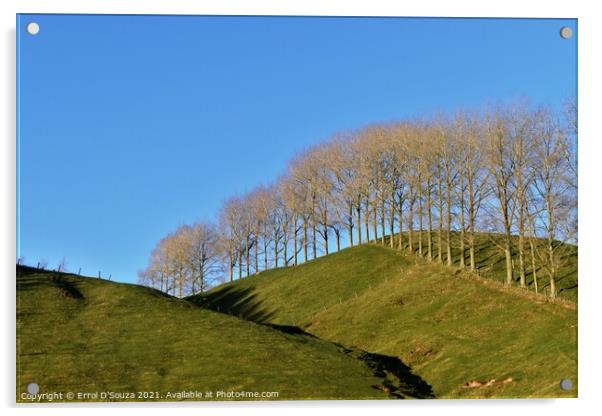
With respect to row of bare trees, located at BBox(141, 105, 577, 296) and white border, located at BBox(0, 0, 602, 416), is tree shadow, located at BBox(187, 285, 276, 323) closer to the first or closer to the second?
row of bare trees, located at BBox(141, 105, 577, 296)

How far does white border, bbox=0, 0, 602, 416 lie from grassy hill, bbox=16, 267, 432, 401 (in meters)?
1.53

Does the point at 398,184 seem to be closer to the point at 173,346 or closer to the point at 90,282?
the point at 90,282

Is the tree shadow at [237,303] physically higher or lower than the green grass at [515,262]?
lower

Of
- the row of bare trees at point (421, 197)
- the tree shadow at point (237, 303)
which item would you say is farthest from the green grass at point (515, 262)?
the tree shadow at point (237, 303)

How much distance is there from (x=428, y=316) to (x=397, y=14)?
31.2m

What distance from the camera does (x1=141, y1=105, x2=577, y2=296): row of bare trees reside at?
50375 millimetres

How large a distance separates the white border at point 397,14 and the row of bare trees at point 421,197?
4.38 m

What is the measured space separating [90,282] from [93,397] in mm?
Answer: 37774

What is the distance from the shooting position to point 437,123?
6544 centimetres

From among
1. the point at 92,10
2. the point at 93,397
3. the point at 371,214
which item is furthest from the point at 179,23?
the point at 371,214

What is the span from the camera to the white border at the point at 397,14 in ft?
101

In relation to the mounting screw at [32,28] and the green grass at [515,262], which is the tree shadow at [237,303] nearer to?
the green grass at [515,262]

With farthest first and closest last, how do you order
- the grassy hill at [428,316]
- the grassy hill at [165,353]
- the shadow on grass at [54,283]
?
the shadow on grass at [54,283] < the grassy hill at [428,316] < the grassy hill at [165,353]

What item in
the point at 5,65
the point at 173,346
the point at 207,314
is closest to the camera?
the point at 5,65
